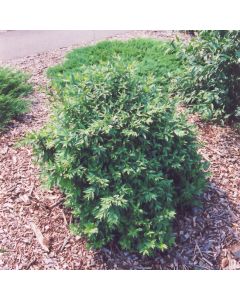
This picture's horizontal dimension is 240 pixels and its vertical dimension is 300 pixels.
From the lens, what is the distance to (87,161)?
3.15 m

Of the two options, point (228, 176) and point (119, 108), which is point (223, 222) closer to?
point (228, 176)

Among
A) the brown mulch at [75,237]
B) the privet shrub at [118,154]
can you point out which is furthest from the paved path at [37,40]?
the privet shrub at [118,154]

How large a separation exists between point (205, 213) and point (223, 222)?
19cm

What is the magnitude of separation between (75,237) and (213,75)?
2.57m

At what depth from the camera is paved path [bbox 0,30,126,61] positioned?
674 cm

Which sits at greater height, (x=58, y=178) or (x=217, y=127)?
(x=58, y=178)

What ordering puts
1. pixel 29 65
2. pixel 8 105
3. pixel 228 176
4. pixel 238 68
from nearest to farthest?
pixel 228 176 → pixel 238 68 → pixel 8 105 → pixel 29 65

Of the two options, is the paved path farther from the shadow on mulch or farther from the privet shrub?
the shadow on mulch

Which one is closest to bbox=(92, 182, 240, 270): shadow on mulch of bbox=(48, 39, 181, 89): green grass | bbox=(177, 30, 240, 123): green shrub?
bbox=(177, 30, 240, 123): green shrub

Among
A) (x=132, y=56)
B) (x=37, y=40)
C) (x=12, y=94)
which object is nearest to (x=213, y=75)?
(x=132, y=56)

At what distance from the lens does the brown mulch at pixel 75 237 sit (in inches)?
133

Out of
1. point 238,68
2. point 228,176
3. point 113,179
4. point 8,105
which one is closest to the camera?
point 113,179

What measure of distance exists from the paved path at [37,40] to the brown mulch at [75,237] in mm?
→ 2862

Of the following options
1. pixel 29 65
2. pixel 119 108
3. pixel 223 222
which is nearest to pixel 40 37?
pixel 29 65
